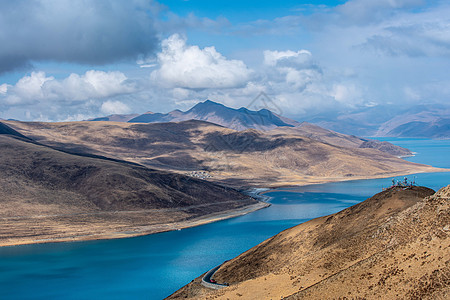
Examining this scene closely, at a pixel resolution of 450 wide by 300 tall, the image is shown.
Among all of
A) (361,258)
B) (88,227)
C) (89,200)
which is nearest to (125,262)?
(88,227)

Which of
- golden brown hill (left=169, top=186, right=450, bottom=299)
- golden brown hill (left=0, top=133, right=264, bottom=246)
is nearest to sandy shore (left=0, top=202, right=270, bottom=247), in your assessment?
golden brown hill (left=0, top=133, right=264, bottom=246)

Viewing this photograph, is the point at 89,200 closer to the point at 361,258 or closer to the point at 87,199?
the point at 87,199

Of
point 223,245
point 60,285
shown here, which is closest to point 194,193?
point 223,245

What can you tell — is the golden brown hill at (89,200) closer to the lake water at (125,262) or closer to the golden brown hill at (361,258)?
the lake water at (125,262)

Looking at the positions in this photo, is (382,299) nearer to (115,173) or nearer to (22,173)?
(115,173)

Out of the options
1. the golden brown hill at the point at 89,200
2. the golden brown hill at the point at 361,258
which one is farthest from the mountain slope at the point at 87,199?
the golden brown hill at the point at 361,258

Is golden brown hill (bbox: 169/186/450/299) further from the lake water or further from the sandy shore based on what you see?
the sandy shore
